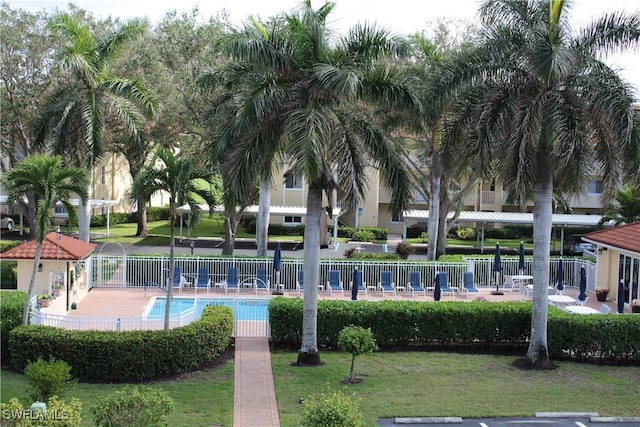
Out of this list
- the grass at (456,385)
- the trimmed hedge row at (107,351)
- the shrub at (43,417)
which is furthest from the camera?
the trimmed hedge row at (107,351)

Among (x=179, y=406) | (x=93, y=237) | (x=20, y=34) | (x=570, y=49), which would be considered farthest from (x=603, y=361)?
(x=93, y=237)

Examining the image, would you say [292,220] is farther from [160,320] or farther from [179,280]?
[160,320]

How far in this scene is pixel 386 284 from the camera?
24797 mm

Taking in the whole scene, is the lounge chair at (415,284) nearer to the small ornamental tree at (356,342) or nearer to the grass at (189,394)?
the small ornamental tree at (356,342)

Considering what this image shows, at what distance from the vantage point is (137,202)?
16406mm

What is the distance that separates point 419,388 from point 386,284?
34.7ft

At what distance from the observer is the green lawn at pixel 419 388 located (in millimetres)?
Answer: 12878

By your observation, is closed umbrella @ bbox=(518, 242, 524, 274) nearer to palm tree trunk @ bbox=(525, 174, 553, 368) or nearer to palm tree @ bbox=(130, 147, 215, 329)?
palm tree trunk @ bbox=(525, 174, 553, 368)

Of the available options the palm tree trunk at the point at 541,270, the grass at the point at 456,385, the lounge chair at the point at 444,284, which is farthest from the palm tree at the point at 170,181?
the lounge chair at the point at 444,284

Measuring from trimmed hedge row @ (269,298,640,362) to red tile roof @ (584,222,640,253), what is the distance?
6.00 meters

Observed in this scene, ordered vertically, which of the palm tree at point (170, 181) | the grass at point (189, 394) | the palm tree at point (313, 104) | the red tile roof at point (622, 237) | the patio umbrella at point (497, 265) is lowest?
the grass at point (189, 394)

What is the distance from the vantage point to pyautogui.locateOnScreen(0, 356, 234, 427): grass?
12.1 meters

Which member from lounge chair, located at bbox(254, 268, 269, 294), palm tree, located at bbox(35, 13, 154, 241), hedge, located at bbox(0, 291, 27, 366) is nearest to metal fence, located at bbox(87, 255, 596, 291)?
lounge chair, located at bbox(254, 268, 269, 294)

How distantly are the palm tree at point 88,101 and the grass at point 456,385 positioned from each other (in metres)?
11.0
